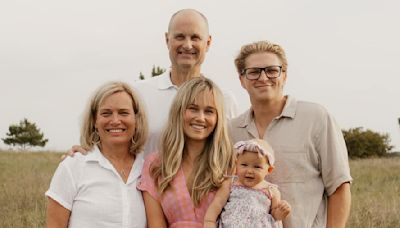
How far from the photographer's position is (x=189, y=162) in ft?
13.9

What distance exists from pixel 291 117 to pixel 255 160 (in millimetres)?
480

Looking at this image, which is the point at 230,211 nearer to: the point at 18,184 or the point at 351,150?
the point at 18,184

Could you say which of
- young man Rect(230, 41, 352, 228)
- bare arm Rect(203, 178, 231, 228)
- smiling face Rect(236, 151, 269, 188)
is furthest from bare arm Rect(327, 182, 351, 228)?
bare arm Rect(203, 178, 231, 228)

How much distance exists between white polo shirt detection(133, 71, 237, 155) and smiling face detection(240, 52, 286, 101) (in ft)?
2.99

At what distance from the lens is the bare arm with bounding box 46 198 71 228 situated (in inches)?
157

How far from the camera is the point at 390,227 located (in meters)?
8.45

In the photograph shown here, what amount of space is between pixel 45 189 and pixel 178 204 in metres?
7.96

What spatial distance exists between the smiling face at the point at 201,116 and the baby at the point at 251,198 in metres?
0.24

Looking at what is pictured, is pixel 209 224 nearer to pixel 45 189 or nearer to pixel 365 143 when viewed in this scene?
pixel 45 189

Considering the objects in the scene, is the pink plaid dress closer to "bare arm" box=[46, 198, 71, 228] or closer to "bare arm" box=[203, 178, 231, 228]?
"bare arm" box=[203, 178, 231, 228]

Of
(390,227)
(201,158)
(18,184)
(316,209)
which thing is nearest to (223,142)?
(201,158)

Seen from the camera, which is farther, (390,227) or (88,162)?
(390,227)

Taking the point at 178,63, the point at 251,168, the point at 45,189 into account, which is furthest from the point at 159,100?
the point at 45,189

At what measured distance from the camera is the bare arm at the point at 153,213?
4.03m
